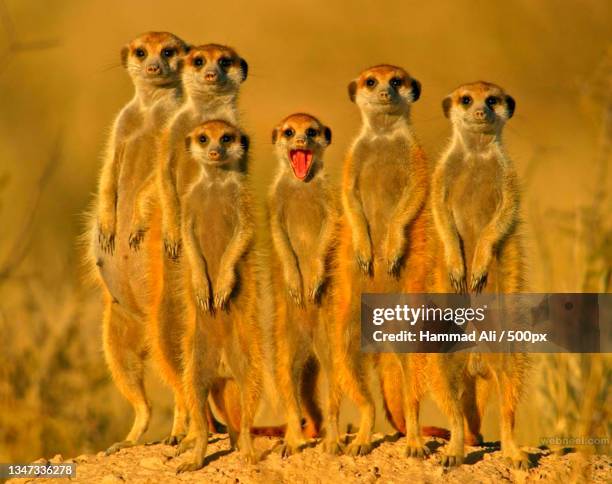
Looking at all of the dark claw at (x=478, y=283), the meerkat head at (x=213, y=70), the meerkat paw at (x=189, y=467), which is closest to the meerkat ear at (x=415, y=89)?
the meerkat head at (x=213, y=70)

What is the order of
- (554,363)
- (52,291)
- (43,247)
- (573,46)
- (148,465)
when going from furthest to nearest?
(573,46) < (43,247) < (52,291) < (554,363) < (148,465)

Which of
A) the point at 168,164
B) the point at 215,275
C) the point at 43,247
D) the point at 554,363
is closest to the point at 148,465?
the point at 215,275

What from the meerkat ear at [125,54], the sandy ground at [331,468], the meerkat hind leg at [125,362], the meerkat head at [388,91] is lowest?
the sandy ground at [331,468]

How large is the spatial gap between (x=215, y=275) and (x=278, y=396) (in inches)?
26.6

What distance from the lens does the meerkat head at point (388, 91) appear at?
324 inches

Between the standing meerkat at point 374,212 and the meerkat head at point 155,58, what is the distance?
966mm

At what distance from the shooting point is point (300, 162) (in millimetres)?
8047

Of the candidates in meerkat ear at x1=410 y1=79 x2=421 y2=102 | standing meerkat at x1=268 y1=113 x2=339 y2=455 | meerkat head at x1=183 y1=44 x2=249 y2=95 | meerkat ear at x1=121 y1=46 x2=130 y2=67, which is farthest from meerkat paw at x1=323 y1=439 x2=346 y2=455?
meerkat ear at x1=121 y1=46 x2=130 y2=67

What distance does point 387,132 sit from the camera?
8242 mm

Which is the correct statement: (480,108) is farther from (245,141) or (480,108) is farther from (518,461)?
(518,461)

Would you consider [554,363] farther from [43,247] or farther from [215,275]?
[43,247]

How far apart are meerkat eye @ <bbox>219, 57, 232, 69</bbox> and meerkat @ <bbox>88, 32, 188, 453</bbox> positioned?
11.5 inches

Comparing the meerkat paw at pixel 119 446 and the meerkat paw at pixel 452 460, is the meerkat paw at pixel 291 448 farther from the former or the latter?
the meerkat paw at pixel 119 446

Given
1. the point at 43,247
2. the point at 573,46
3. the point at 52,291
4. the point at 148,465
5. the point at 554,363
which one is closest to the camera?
the point at 148,465
